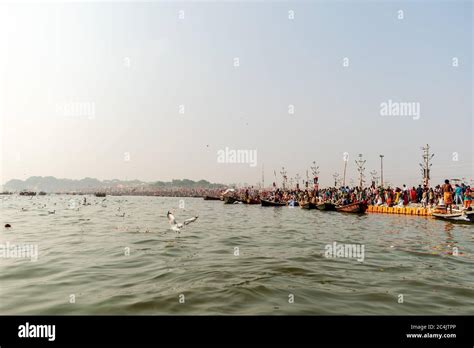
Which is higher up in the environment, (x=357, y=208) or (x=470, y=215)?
(x=470, y=215)

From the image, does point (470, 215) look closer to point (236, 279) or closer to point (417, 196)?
point (417, 196)

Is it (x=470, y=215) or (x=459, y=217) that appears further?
(x=459, y=217)

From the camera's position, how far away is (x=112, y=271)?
12047mm

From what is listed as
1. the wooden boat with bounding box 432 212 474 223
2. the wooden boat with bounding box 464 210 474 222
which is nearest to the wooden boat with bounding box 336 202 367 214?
the wooden boat with bounding box 432 212 474 223
